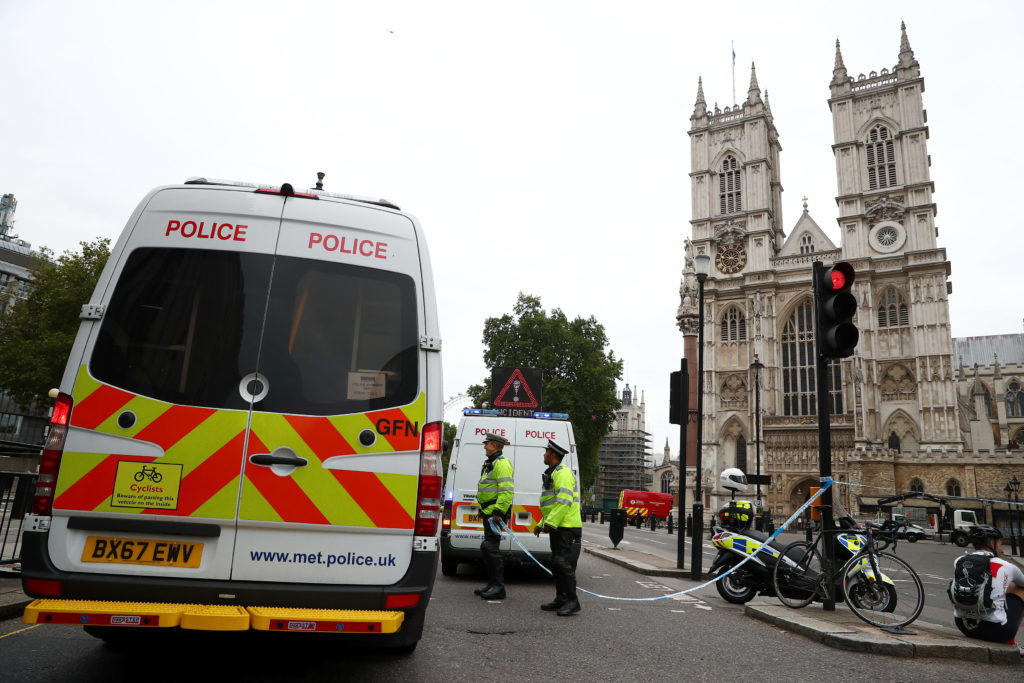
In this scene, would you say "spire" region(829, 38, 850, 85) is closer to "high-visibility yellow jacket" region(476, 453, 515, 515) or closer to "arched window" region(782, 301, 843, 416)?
"arched window" region(782, 301, 843, 416)

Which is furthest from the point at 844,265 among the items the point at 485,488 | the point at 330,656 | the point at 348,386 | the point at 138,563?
the point at 138,563

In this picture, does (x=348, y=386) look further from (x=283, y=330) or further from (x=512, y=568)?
(x=512, y=568)

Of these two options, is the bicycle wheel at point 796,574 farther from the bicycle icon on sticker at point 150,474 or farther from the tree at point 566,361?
the tree at point 566,361

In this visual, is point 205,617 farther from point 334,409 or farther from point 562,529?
point 562,529

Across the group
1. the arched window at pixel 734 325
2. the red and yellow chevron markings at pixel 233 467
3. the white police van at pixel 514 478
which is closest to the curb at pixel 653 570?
the white police van at pixel 514 478

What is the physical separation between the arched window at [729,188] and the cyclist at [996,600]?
5337 cm

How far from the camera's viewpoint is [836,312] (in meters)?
6.75

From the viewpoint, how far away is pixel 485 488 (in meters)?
7.39

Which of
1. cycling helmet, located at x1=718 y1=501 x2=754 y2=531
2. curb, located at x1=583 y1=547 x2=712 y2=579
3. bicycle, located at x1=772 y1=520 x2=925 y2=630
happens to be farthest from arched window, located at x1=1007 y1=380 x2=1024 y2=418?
bicycle, located at x1=772 y1=520 x2=925 y2=630

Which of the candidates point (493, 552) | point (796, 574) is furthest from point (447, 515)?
point (796, 574)

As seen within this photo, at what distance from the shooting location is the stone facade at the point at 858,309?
44.2 metres

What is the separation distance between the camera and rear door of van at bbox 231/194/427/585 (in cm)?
325

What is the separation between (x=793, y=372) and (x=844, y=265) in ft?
158

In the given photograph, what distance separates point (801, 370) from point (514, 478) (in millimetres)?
47467
